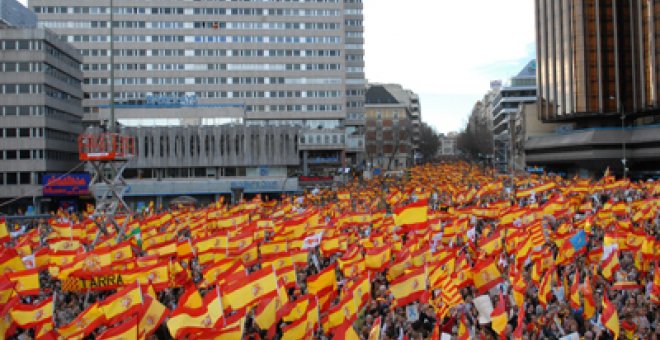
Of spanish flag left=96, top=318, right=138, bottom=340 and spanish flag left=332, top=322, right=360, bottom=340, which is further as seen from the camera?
spanish flag left=332, top=322, right=360, bottom=340

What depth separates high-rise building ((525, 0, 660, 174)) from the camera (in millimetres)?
75750

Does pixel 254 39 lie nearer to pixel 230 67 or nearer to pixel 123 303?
pixel 230 67

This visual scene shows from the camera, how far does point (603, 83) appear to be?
265 ft

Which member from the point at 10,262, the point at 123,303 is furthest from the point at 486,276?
the point at 10,262

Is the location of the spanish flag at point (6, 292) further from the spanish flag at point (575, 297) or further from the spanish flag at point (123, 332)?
the spanish flag at point (575, 297)

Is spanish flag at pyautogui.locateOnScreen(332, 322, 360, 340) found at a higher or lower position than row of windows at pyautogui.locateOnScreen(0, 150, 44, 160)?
lower

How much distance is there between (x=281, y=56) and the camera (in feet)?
297

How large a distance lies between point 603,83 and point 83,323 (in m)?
78.1

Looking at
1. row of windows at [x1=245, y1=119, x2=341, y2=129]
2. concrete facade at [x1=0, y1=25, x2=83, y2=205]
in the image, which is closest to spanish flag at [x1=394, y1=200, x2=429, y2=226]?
concrete facade at [x1=0, y1=25, x2=83, y2=205]

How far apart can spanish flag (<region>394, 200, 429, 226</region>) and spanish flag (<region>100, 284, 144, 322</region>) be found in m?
9.39

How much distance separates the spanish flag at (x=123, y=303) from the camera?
13898mm

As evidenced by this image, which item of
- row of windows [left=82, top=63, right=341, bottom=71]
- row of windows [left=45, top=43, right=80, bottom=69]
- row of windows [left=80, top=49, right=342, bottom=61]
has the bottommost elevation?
row of windows [left=45, top=43, right=80, bottom=69]

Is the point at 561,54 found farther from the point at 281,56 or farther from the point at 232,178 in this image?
the point at 232,178

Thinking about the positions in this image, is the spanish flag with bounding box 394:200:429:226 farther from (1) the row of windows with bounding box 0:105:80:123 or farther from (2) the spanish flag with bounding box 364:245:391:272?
(1) the row of windows with bounding box 0:105:80:123
